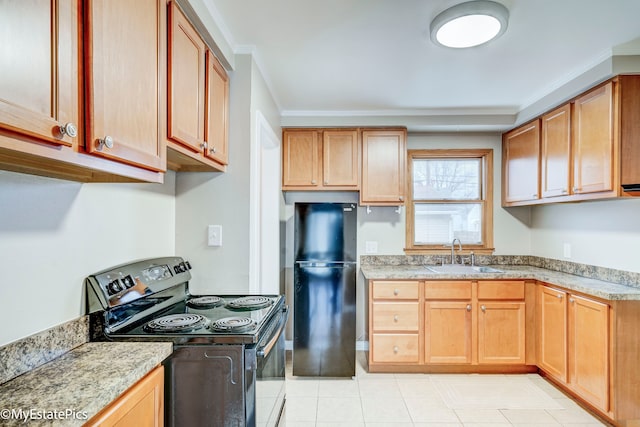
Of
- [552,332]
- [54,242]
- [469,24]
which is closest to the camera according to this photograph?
[54,242]

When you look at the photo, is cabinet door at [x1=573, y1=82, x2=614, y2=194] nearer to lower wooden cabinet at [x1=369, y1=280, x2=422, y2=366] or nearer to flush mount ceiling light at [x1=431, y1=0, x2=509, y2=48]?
flush mount ceiling light at [x1=431, y1=0, x2=509, y2=48]

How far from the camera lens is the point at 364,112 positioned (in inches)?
127

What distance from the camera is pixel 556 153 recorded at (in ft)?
8.87

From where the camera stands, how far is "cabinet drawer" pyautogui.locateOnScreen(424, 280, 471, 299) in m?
2.94

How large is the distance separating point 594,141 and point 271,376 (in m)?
2.57

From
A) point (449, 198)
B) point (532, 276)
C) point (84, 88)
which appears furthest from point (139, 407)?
point (449, 198)

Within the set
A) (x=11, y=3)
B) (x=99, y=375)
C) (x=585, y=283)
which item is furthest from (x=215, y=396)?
(x=585, y=283)

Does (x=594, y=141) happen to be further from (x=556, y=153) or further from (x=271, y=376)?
(x=271, y=376)

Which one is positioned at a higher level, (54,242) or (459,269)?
(54,242)

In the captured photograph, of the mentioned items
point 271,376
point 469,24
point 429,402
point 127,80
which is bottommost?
point 429,402

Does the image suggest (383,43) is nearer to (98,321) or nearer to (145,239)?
(145,239)

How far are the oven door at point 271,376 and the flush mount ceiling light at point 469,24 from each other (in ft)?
5.67

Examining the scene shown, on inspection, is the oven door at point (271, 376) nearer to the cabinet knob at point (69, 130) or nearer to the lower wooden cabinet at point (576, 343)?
the cabinet knob at point (69, 130)

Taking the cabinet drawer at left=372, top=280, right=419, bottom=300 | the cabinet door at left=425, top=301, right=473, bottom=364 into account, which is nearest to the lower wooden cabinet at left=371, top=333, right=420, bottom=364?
the cabinet door at left=425, top=301, right=473, bottom=364
